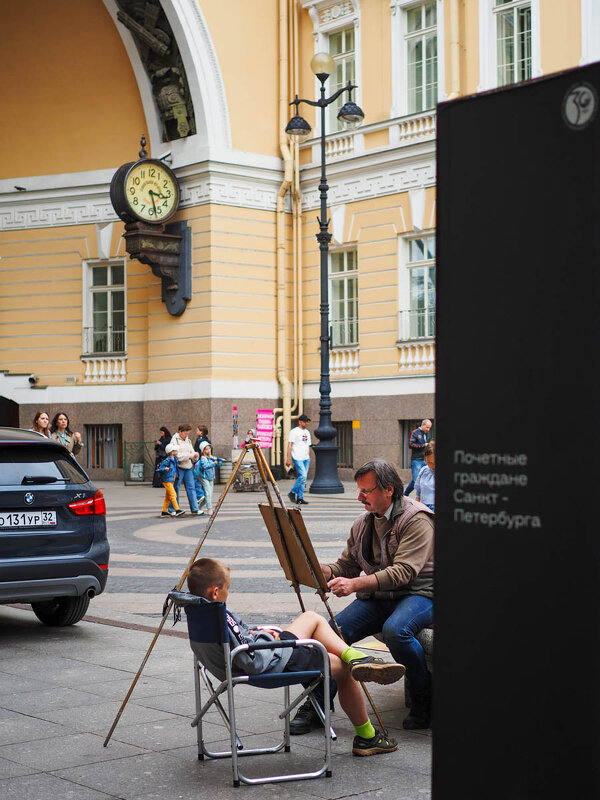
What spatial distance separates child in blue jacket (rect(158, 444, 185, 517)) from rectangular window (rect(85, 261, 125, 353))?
37.9 ft

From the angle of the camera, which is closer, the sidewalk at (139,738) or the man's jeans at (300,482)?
the sidewalk at (139,738)

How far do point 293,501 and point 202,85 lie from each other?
35.9ft

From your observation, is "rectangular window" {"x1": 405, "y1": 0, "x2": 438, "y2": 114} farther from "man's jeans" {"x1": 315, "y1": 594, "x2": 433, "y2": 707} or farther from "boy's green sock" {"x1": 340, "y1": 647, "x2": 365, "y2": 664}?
"boy's green sock" {"x1": 340, "y1": 647, "x2": 365, "y2": 664}

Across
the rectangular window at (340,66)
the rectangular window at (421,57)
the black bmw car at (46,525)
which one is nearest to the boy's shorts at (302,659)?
the black bmw car at (46,525)

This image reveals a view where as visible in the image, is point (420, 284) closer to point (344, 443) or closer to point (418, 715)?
point (344, 443)

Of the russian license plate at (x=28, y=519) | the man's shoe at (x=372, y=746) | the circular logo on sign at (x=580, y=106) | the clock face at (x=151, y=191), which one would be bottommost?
the man's shoe at (x=372, y=746)

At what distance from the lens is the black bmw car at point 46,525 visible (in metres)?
8.57

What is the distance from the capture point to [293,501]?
72.1ft

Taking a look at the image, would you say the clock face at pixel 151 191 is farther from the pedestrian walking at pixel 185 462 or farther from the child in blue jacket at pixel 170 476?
the child in blue jacket at pixel 170 476

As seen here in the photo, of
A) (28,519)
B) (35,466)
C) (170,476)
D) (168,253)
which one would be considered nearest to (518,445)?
(28,519)

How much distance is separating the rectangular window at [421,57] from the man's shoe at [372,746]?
74.4ft

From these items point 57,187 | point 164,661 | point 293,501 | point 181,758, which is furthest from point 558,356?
point 57,187

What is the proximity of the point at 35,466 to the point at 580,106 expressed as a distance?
6884mm

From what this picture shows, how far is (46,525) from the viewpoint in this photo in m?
8.79
